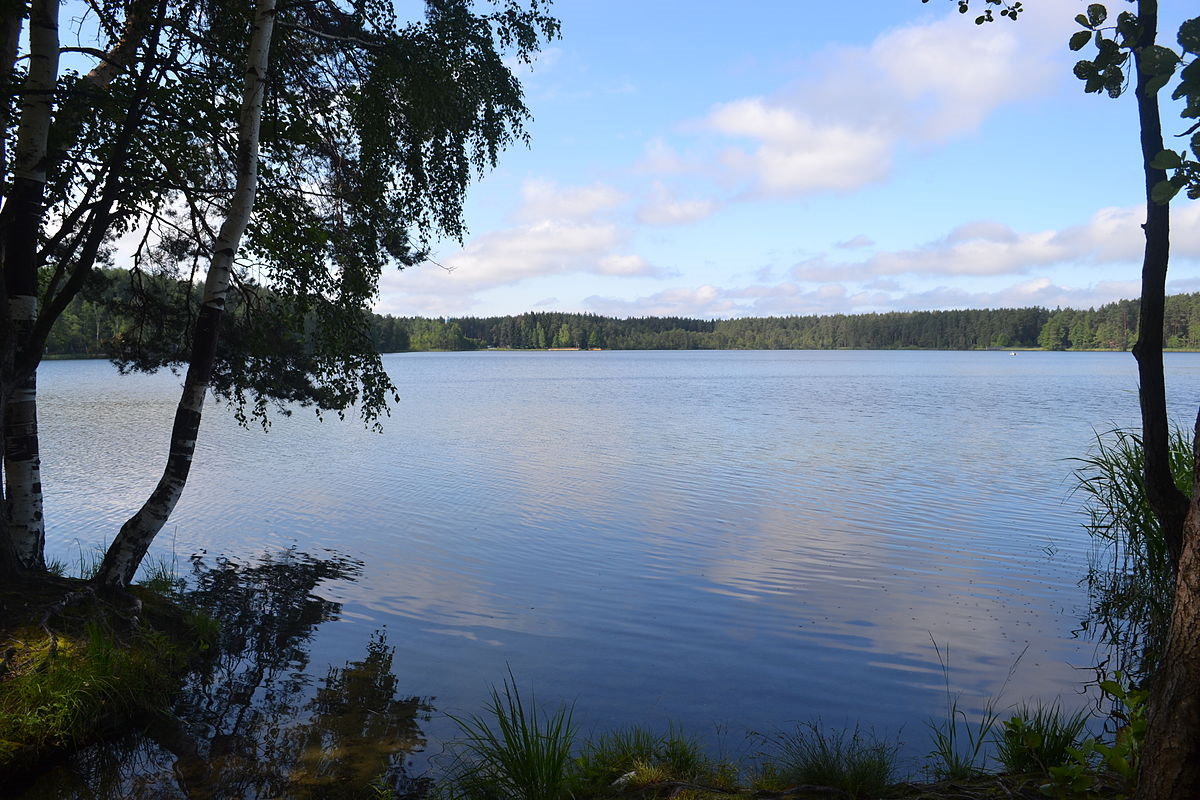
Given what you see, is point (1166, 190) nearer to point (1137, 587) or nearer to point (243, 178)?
point (243, 178)

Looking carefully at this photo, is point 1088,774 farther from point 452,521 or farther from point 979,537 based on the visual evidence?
point 452,521

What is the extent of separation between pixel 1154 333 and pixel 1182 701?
2.23m

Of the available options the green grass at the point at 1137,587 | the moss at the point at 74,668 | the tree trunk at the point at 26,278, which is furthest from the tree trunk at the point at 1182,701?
the tree trunk at the point at 26,278

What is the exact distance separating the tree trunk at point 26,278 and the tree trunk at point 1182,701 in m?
8.15

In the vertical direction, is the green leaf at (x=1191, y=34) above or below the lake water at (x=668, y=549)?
above

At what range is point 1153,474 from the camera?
13.6 ft

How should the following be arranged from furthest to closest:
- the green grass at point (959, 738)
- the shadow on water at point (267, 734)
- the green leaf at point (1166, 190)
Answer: the shadow on water at point (267, 734) → the green grass at point (959, 738) → the green leaf at point (1166, 190)

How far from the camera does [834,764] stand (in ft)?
15.6

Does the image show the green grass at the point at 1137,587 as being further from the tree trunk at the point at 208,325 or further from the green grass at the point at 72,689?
the green grass at the point at 72,689

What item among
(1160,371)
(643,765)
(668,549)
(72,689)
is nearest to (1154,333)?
(1160,371)

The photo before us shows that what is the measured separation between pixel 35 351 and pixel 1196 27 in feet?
28.5

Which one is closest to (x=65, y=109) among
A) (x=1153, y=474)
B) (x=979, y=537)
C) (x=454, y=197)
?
(x=454, y=197)

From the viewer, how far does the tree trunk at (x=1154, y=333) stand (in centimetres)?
403

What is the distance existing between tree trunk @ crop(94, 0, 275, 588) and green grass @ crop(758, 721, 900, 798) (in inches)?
212
